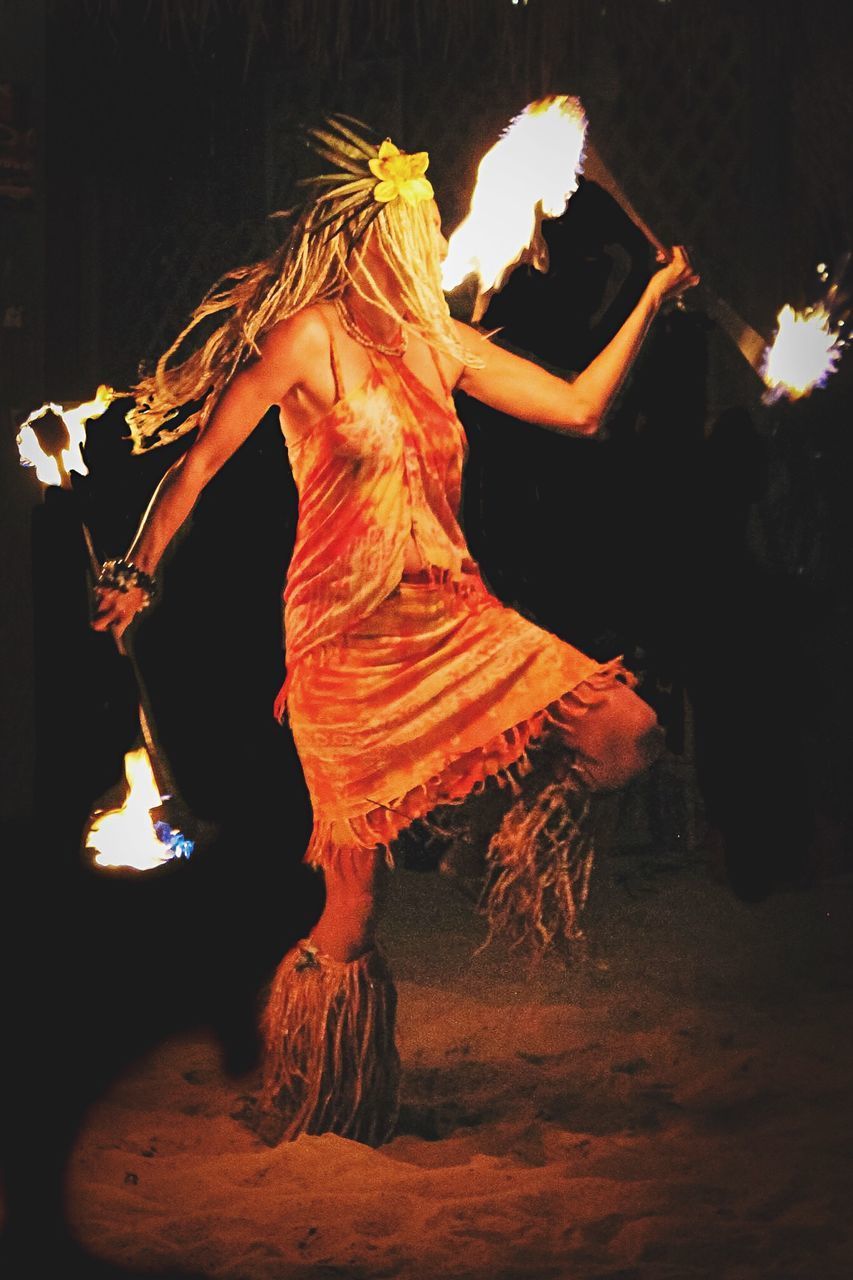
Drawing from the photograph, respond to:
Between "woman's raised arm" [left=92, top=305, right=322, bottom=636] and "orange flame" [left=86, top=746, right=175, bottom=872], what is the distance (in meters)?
0.28

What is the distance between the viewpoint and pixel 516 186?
3338mm

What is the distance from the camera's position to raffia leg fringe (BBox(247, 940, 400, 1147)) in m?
3.30

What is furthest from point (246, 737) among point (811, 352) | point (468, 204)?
point (811, 352)

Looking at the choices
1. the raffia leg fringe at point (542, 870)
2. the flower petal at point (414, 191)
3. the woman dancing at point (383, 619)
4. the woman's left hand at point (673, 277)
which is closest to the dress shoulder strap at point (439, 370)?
the woman dancing at point (383, 619)

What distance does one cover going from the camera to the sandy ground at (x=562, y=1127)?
3025 millimetres

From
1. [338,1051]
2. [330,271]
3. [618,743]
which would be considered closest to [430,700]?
[618,743]

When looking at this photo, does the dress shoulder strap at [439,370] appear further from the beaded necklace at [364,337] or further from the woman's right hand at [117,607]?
the woman's right hand at [117,607]

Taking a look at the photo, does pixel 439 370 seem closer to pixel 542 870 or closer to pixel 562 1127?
pixel 542 870

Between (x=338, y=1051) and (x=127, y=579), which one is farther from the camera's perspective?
(x=127, y=579)

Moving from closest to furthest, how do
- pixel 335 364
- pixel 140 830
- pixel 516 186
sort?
pixel 335 364 → pixel 516 186 → pixel 140 830

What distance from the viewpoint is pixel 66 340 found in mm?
3641

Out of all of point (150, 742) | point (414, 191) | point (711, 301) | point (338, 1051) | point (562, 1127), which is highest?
point (414, 191)

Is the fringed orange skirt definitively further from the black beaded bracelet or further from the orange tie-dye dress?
the black beaded bracelet

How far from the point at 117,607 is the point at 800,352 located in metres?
1.44
